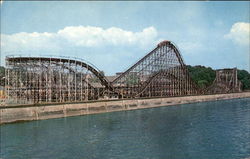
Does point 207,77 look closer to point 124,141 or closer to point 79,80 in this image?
point 79,80

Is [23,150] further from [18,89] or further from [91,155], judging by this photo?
[18,89]

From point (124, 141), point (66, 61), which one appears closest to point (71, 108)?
point (66, 61)

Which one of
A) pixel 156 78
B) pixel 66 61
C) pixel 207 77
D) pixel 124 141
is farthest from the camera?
pixel 207 77

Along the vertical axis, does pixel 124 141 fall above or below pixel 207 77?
below

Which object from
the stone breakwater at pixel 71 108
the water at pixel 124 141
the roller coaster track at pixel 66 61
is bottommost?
the water at pixel 124 141

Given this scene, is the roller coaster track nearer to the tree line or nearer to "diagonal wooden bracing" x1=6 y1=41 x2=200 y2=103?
"diagonal wooden bracing" x1=6 y1=41 x2=200 y2=103

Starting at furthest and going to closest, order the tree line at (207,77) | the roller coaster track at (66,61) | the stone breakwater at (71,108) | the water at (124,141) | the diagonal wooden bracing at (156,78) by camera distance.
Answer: the tree line at (207,77), the diagonal wooden bracing at (156,78), the roller coaster track at (66,61), the stone breakwater at (71,108), the water at (124,141)

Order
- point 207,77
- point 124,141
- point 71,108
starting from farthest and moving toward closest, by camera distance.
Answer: point 207,77 < point 71,108 < point 124,141

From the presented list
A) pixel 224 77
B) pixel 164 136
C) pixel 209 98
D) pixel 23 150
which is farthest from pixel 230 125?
pixel 224 77

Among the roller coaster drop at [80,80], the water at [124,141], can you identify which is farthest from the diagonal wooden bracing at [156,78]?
the water at [124,141]

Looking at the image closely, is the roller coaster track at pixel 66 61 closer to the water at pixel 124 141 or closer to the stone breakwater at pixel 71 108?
the stone breakwater at pixel 71 108
